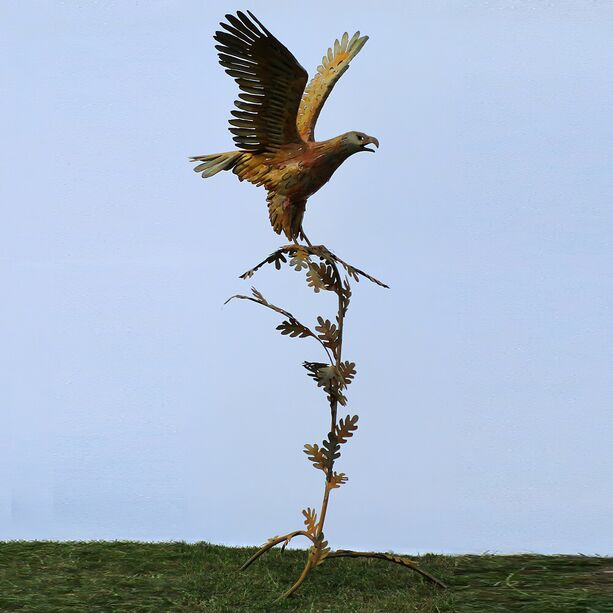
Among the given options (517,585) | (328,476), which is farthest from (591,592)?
(328,476)

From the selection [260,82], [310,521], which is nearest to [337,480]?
[310,521]

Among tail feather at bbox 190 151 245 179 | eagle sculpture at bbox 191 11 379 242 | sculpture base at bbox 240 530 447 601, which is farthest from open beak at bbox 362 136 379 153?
sculpture base at bbox 240 530 447 601

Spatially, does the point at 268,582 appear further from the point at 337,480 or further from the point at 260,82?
the point at 260,82

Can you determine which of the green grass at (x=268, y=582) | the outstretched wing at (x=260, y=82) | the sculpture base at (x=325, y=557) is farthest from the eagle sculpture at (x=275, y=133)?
the green grass at (x=268, y=582)

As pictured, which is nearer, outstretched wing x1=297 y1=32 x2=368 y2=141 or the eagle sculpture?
the eagle sculpture

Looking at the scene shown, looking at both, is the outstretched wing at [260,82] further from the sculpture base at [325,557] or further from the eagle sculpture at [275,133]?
the sculpture base at [325,557]

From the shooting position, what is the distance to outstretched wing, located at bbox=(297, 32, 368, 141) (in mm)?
2971

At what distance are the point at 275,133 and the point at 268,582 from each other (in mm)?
1426

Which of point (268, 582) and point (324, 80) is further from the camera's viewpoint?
point (324, 80)

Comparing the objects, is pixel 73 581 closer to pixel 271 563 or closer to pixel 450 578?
pixel 271 563

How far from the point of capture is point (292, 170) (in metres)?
2.81

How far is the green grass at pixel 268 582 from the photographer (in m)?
2.71

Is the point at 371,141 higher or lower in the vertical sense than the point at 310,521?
higher

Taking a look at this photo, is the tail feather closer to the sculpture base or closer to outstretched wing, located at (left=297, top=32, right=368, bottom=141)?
outstretched wing, located at (left=297, top=32, right=368, bottom=141)
